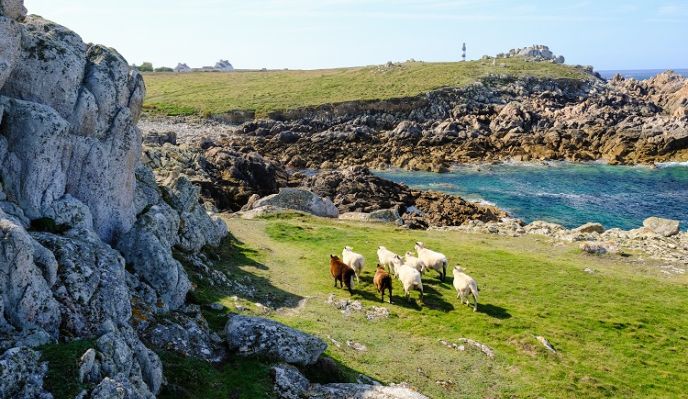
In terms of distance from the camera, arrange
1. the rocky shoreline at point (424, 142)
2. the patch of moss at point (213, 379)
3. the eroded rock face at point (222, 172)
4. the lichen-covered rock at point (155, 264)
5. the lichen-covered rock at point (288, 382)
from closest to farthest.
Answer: the patch of moss at point (213, 379) < the lichen-covered rock at point (288, 382) < the lichen-covered rock at point (155, 264) < the eroded rock face at point (222, 172) < the rocky shoreline at point (424, 142)

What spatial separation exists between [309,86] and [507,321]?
141403 millimetres

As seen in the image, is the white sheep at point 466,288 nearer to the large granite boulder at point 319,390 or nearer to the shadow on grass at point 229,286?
the shadow on grass at point 229,286

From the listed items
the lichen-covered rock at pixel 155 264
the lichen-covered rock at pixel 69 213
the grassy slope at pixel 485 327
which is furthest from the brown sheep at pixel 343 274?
the lichen-covered rock at pixel 69 213

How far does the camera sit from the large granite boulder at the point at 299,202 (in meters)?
52.4

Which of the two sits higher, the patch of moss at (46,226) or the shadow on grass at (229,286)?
the patch of moss at (46,226)

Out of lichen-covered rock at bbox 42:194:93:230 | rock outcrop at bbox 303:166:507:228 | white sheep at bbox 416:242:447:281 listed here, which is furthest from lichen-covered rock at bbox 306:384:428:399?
rock outcrop at bbox 303:166:507:228

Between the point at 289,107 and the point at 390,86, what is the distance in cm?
3260

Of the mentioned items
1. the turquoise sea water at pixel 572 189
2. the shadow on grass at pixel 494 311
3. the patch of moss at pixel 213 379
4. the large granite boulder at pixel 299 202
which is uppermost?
the patch of moss at pixel 213 379

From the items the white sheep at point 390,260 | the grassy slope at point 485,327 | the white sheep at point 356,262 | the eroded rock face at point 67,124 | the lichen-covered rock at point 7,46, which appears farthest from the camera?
the white sheep at point 390,260

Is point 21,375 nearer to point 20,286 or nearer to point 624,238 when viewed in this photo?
point 20,286

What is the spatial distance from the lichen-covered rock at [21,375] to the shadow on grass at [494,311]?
804 inches

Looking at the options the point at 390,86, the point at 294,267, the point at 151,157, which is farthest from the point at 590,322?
the point at 390,86

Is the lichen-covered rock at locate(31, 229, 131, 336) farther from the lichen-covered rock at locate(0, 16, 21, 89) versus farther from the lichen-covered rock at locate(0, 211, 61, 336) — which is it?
the lichen-covered rock at locate(0, 16, 21, 89)

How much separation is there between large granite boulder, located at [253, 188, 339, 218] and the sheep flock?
19.3 meters
